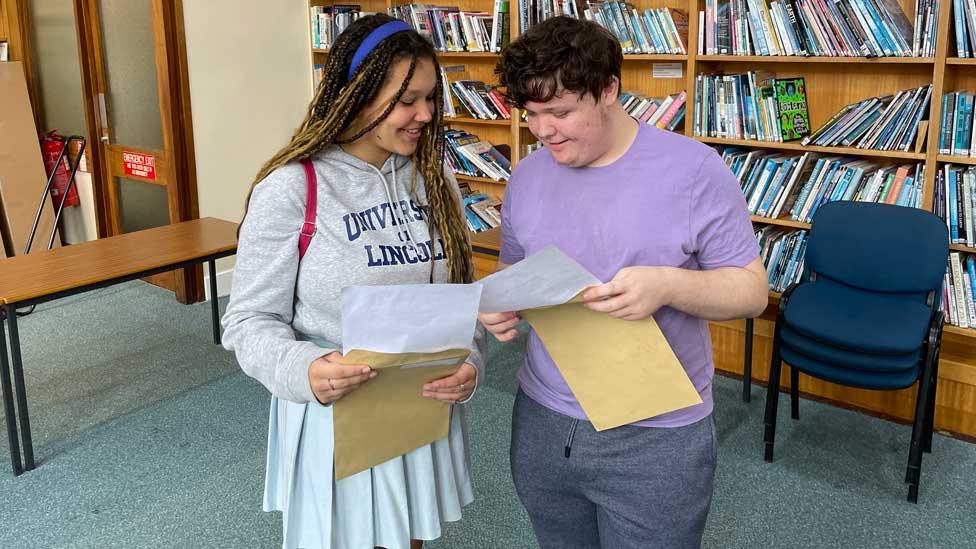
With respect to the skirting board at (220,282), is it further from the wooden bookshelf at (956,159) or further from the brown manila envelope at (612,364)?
the brown manila envelope at (612,364)

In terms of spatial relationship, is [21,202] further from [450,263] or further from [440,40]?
[450,263]

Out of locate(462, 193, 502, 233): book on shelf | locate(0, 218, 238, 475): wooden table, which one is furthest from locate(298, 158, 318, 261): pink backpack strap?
locate(462, 193, 502, 233): book on shelf

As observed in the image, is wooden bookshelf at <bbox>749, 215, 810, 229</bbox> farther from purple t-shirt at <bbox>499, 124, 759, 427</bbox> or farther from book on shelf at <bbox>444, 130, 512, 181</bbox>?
purple t-shirt at <bbox>499, 124, 759, 427</bbox>

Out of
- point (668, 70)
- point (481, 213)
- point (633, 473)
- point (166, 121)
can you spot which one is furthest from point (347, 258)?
point (166, 121)

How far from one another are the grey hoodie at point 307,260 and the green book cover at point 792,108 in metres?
2.44

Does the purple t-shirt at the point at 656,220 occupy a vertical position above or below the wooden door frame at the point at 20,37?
below

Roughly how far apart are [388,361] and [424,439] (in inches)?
11.1

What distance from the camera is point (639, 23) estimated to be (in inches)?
146

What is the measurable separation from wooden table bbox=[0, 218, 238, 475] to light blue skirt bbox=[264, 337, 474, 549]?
1697 mm

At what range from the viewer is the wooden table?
9.05ft

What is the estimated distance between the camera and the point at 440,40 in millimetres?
4430

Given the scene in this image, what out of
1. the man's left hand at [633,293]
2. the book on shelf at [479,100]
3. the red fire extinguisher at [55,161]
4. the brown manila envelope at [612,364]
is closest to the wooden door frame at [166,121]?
the red fire extinguisher at [55,161]

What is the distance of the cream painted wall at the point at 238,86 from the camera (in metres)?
4.54

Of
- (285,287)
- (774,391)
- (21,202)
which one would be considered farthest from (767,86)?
(21,202)
